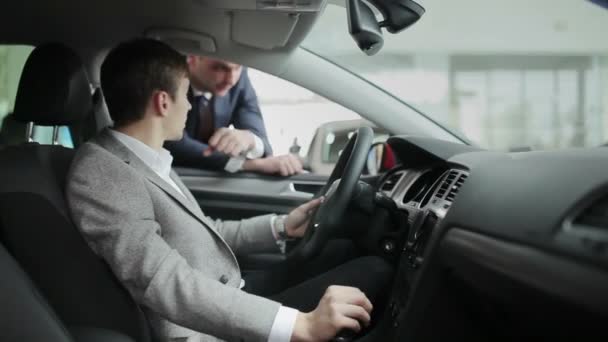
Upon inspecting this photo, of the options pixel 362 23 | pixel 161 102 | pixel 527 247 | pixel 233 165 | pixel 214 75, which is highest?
pixel 362 23

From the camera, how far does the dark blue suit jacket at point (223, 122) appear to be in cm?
286

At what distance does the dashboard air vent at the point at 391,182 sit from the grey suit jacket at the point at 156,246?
2.03ft

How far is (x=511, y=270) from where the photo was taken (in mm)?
947

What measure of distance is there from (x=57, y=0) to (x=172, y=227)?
0.83 m

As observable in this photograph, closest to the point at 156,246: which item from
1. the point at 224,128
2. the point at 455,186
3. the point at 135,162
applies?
the point at 135,162

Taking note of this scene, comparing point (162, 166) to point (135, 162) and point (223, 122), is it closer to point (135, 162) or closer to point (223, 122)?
point (135, 162)

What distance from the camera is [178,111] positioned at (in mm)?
1717

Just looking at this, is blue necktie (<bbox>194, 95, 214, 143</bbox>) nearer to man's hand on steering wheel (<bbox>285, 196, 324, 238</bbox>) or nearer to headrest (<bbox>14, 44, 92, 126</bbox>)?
man's hand on steering wheel (<bbox>285, 196, 324, 238</bbox>)

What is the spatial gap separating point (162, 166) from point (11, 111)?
65 cm

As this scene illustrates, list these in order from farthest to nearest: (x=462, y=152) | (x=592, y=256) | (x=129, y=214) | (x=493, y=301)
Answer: (x=462, y=152) < (x=129, y=214) < (x=493, y=301) < (x=592, y=256)

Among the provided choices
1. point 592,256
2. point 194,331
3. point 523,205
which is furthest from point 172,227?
point 592,256

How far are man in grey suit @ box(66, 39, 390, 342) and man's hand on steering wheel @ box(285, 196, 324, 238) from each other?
15.3 inches

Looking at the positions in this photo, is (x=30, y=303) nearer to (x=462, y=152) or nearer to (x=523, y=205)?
(x=523, y=205)

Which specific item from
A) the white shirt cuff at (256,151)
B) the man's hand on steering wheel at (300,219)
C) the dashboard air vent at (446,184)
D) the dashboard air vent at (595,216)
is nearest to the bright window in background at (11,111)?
the man's hand on steering wheel at (300,219)
